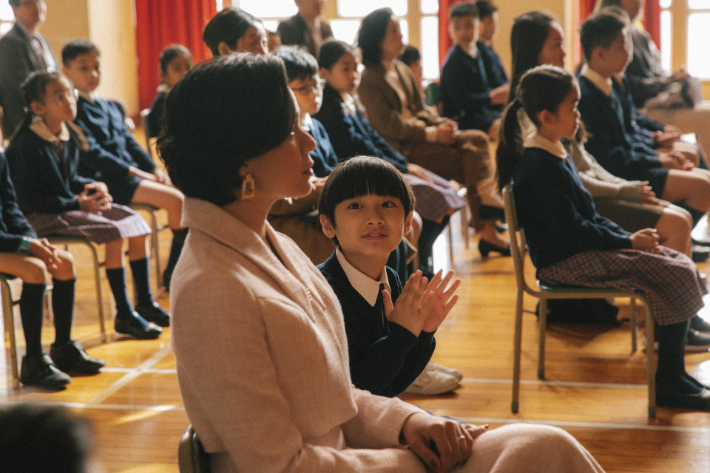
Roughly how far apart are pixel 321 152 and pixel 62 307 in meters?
1.16

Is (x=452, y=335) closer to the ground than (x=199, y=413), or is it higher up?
closer to the ground

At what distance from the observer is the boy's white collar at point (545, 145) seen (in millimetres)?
2561

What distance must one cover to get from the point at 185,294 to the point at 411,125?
326 centimetres

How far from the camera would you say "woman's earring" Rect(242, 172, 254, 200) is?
1104mm

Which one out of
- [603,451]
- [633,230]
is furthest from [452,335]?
[603,451]

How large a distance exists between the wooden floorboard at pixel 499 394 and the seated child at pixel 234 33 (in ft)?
4.15

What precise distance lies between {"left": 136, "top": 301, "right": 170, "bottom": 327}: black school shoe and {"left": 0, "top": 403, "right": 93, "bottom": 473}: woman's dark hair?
317 centimetres

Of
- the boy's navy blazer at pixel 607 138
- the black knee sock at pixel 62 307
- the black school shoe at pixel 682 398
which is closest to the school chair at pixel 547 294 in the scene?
the black school shoe at pixel 682 398

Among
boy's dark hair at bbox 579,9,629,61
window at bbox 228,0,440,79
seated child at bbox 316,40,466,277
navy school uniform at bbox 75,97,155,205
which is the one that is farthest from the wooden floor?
window at bbox 228,0,440,79

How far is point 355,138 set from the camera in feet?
11.1

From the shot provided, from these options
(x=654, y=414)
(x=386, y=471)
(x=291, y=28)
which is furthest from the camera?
(x=291, y=28)

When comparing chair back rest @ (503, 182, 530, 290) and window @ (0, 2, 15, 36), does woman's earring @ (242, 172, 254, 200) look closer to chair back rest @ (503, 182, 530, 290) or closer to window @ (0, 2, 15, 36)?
chair back rest @ (503, 182, 530, 290)

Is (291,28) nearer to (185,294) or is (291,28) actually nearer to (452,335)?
(452,335)

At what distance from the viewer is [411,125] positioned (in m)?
4.15
